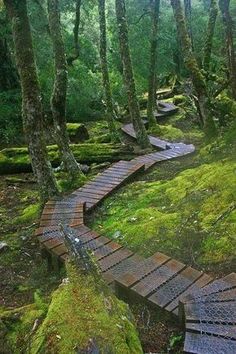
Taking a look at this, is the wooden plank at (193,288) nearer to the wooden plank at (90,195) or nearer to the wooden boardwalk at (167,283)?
the wooden boardwalk at (167,283)

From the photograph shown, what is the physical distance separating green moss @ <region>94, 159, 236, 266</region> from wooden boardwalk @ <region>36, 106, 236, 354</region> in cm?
50

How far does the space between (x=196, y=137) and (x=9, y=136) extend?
735 centimetres

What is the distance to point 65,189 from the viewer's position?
10.1 metres

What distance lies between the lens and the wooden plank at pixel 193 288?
4.44 m

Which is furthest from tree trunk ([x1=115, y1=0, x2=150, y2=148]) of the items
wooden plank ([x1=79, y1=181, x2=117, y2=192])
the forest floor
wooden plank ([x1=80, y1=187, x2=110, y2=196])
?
wooden plank ([x1=80, y1=187, x2=110, y2=196])

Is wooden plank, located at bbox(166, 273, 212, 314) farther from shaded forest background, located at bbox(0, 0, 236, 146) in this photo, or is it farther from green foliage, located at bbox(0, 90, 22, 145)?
green foliage, located at bbox(0, 90, 22, 145)

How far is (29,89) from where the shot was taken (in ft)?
25.8

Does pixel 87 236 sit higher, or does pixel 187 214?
pixel 187 214

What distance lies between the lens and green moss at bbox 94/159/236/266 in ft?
19.0

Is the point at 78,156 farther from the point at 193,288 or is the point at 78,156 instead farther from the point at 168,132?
the point at 193,288

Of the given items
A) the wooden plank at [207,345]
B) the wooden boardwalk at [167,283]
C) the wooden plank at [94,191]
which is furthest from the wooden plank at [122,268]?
the wooden plank at [94,191]

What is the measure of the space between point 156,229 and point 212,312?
266 centimetres

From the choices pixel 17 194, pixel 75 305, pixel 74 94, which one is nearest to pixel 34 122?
pixel 17 194

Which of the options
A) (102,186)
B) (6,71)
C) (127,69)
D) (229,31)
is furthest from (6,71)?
(229,31)
